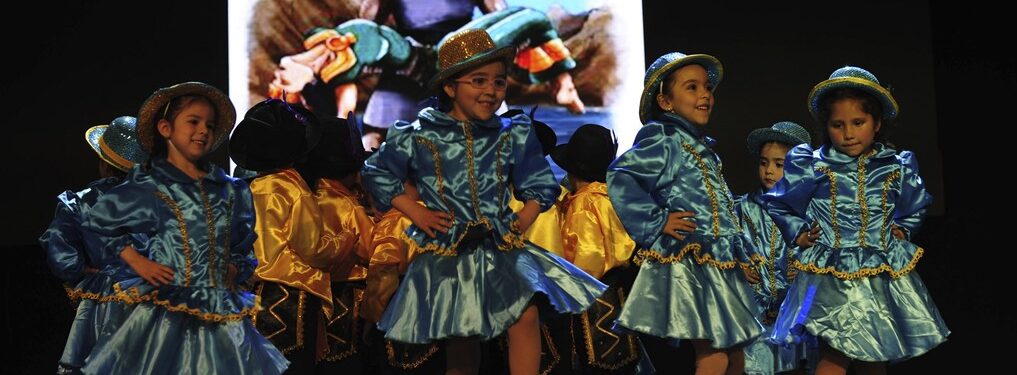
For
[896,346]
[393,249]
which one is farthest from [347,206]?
[896,346]

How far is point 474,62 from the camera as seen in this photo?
3.40m

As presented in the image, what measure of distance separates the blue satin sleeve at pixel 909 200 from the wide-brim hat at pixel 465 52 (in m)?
1.41

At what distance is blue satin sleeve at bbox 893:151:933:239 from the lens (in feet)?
12.5

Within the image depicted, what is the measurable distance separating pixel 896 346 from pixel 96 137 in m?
3.02

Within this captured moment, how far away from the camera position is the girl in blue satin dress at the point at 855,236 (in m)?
3.62

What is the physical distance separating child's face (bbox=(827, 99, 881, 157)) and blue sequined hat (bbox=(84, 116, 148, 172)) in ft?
7.98

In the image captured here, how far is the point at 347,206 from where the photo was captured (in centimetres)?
435

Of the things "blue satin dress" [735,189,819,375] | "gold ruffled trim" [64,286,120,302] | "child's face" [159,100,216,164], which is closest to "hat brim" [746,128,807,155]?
"blue satin dress" [735,189,819,375]

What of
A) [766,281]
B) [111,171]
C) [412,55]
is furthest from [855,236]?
[111,171]

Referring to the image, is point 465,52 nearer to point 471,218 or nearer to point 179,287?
point 471,218

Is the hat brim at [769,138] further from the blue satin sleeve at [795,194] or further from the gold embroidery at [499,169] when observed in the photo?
the gold embroidery at [499,169]

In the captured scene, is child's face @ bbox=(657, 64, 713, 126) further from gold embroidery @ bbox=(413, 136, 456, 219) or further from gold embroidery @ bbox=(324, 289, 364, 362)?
gold embroidery @ bbox=(324, 289, 364, 362)

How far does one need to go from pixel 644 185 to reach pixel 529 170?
360 mm

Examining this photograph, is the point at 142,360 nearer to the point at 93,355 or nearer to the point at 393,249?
the point at 93,355
